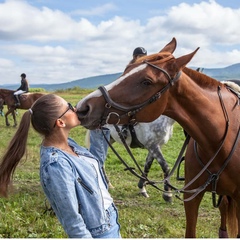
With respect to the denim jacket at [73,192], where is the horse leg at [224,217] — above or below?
below

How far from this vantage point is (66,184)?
6.29ft

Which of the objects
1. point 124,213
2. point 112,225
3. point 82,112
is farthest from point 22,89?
point 112,225

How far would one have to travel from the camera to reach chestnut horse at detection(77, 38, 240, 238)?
2.79 meters

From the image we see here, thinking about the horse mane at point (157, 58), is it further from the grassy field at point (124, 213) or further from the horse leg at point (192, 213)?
the horse leg at point (192, 213)

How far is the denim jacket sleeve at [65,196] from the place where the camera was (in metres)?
1.91

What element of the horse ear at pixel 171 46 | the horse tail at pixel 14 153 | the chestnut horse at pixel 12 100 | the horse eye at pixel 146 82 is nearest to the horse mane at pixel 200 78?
the horse ear at pixel 171 46

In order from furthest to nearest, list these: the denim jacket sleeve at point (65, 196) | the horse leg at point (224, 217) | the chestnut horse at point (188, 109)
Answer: the horse leg at point (224, 217) → the chestnut horse at point (188, 109) → the denim jacket sleeve at point (65, 196)

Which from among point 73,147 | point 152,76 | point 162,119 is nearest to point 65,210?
point 73,147

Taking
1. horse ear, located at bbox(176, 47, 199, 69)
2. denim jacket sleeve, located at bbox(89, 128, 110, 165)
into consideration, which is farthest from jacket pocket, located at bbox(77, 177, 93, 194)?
horse ear, located at bbox(176, 47, 199, 69)

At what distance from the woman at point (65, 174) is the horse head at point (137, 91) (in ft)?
1.86

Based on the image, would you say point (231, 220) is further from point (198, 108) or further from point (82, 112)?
point (82, 112)

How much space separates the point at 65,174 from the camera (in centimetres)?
193

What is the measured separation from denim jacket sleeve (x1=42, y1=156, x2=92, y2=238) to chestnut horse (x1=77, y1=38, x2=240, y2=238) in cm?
78

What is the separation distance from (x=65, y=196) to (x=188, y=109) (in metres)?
1.44
